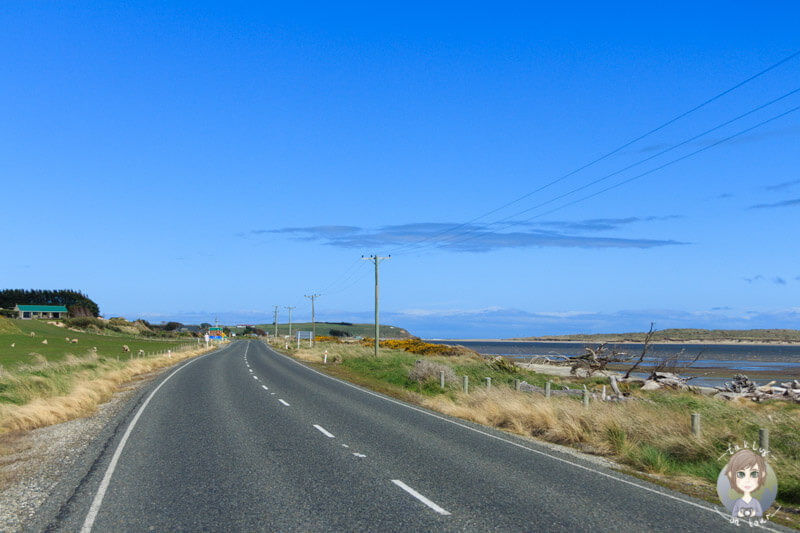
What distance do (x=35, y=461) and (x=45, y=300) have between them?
209794 millimetres

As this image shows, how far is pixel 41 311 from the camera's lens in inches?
6703

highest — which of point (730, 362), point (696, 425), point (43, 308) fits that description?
point (43, 308)

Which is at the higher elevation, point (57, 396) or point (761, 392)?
point (57, 396)

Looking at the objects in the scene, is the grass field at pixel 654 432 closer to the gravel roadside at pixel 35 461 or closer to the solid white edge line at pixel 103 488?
the solid white edge line at pixel 103 488

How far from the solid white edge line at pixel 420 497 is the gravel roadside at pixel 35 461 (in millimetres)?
4764

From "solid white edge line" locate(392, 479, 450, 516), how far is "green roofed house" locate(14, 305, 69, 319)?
17611 cm

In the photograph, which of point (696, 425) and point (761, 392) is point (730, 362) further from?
point (696, 425)

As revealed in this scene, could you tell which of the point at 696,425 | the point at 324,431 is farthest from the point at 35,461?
the point at 696,425

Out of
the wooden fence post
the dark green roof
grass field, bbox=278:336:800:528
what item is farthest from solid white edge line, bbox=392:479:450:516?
the dark green roof

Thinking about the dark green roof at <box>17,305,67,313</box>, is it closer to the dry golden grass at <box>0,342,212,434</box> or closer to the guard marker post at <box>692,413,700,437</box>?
the dry golden grass at <box>0,342,212,434</box>

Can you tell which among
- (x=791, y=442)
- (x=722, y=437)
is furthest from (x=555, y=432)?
(x=791, y=442)

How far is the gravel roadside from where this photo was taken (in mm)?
8195

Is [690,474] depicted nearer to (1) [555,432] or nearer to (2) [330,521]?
(1) [555,432]

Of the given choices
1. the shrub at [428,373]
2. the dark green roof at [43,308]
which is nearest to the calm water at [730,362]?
the shrub at [428,373]
